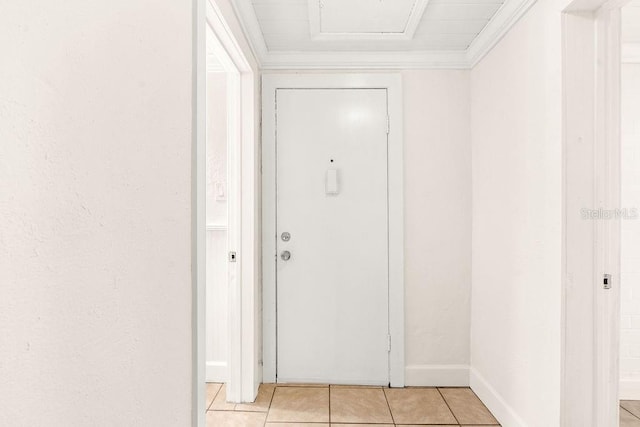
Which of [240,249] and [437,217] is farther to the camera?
[437,217]

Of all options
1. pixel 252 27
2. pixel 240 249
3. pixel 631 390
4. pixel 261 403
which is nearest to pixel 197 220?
pixel 240 249

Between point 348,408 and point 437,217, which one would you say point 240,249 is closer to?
point 348,408

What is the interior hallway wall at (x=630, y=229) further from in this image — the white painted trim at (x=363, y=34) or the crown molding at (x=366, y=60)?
the white painted trim at (x=363, y=34)

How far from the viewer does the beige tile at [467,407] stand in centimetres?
210

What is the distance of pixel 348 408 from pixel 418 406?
1.42 feet

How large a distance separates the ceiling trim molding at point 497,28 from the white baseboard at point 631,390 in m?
2.13

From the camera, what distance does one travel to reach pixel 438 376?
2514mm

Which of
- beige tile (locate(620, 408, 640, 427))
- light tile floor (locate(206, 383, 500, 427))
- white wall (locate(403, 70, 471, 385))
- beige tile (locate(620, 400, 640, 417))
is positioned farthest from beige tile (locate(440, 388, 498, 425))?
beige tile (locate(620, 400, 640, 417))

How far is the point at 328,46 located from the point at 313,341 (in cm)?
198

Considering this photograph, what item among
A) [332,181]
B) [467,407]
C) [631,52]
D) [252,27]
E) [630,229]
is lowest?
[467,407]

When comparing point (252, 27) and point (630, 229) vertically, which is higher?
point (252, 27)

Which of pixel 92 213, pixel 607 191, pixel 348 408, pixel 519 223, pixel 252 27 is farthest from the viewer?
pixel 348 408

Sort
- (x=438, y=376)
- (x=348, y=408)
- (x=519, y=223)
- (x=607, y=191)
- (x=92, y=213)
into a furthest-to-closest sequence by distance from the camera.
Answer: (x=438, y=376) < (x=348, y=408) < (x=519, y=223) < (x=607, y=191) < (x=92, y=213)

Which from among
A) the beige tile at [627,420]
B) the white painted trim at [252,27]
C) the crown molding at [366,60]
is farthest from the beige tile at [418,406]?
the white painted trim at [252,27]
